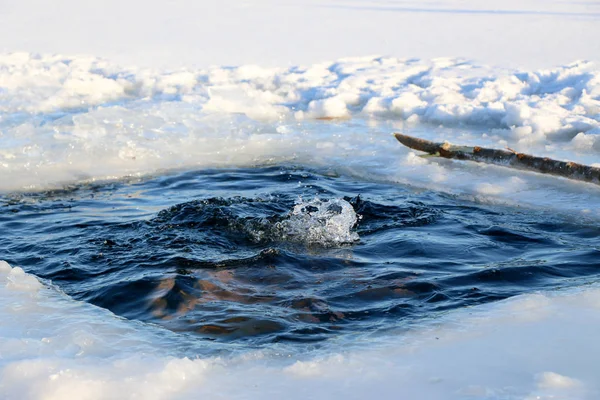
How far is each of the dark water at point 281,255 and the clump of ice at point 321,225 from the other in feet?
0.06

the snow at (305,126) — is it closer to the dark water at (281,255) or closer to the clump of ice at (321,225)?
the dark water at (281,255)

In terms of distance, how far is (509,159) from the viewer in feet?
21.3

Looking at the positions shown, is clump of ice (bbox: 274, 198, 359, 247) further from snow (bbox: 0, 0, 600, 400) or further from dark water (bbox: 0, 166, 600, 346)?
snow (bbox: 0, 0, 600, 400)

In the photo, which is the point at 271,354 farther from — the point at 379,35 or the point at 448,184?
the point at 379,35

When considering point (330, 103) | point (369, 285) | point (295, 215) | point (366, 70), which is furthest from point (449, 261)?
point (366, 70)

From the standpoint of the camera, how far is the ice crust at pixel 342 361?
2.89m

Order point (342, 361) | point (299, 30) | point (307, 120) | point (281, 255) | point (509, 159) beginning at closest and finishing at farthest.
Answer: point (342, 361) < point (281, 255) < point (509, 159) < point (307, 120) < point (299, 30)

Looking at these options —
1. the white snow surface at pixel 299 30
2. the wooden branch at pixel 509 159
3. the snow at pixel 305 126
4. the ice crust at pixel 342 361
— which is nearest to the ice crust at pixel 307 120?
the snow at pixel 305 126

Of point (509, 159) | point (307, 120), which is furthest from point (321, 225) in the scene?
point (307, 120)

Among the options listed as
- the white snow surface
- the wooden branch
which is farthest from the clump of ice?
the white snow surface

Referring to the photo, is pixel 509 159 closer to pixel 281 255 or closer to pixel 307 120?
pixel 281 255

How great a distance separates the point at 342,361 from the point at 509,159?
12.5 feet

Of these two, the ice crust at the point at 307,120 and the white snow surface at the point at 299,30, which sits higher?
the white snow surface at the point at 299,30

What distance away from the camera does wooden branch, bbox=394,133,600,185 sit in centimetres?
595
